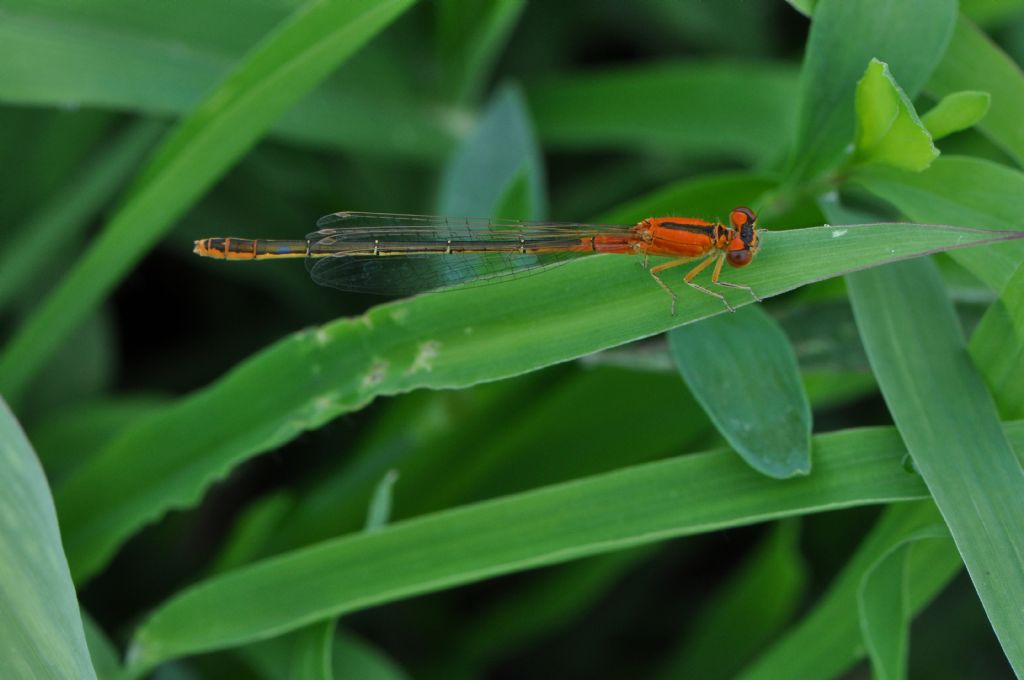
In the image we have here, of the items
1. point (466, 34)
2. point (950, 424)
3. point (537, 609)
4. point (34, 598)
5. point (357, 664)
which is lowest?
point (34, 598)

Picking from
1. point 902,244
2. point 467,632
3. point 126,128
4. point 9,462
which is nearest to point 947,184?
point 902,244

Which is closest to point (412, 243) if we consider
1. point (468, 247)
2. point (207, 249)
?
point (468, 247)

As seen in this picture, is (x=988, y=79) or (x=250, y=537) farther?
(x=250, y=537)

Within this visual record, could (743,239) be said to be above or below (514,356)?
above

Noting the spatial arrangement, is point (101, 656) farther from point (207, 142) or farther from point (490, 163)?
point (490, 163)

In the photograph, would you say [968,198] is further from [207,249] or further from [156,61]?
[156,61]

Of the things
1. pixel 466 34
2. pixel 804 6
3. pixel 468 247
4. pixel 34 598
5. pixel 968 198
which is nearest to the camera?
pixel 34 598

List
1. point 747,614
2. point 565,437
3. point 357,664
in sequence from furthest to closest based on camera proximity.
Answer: point 747,614 < point 565,437 < point 357,664
